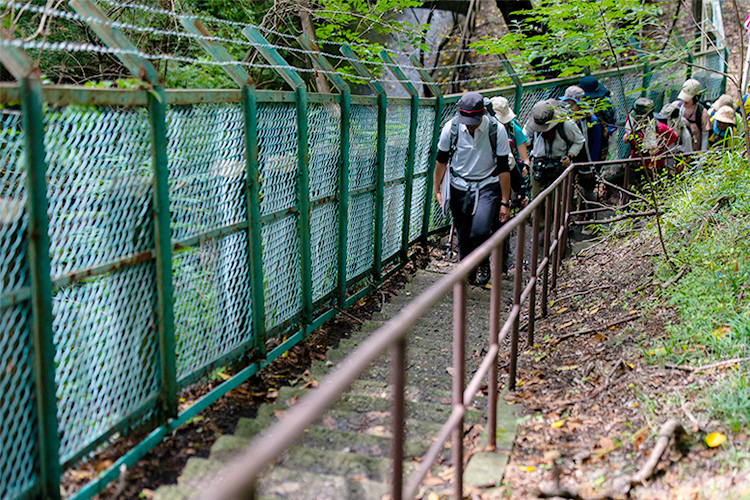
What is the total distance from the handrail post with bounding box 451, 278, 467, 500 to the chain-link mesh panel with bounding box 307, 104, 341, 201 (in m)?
3.09

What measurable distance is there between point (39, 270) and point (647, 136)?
5.85 meters

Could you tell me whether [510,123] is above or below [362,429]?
above

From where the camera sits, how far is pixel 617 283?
21.5 ft

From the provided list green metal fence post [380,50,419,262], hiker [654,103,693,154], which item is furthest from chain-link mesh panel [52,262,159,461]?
hiker [654,103,693,154]

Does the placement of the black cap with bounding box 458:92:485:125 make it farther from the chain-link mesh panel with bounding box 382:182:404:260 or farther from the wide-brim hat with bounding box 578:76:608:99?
the wide-brim hat with bounding box 578:76:608:99

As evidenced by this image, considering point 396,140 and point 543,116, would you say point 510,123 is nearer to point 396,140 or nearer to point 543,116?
point 543,116

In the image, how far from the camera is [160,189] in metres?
3.73

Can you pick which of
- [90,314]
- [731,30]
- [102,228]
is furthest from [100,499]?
[731,30]

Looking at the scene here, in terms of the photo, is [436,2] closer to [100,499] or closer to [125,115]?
[125,115]

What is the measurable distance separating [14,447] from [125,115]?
1.64m

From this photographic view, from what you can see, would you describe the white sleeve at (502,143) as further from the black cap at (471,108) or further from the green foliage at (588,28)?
the green foliage at (588,28)

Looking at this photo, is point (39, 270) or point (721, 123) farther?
point (721, 123)

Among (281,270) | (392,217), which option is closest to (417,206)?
(392,217)

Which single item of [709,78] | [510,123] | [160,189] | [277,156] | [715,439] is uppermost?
[709,78]
